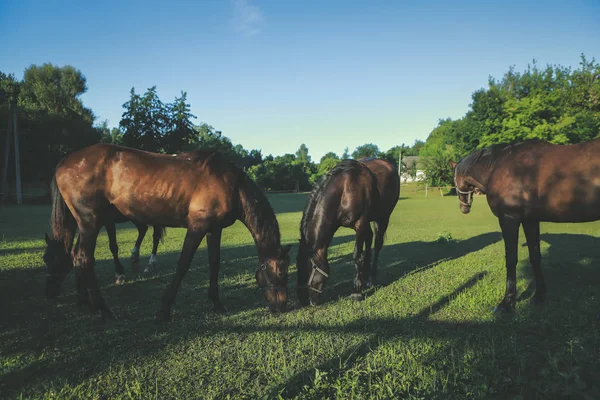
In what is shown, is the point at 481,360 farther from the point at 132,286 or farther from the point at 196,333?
the point at 132,286

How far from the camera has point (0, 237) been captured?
11766mm

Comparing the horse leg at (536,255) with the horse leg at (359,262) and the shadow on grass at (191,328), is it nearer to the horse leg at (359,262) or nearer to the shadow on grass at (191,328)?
the shadow on grass at (191,328)

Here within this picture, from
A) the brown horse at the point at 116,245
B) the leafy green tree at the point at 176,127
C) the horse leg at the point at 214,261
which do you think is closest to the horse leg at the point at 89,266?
the brown horse at the point at 116,245

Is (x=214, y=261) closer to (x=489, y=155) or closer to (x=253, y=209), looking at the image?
(x=253, y=209)

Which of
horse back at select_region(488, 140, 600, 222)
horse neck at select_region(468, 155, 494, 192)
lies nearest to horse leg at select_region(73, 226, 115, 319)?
horse back at select_region(488, 140, 600, 222)

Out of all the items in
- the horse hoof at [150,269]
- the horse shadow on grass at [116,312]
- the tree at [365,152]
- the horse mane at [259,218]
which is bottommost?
Result: the horse shadow on grass at [116,312]

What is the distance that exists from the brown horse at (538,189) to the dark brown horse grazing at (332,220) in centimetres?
202

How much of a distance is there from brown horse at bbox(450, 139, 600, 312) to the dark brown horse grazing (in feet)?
6.63

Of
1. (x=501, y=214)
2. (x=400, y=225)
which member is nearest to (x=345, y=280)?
(x=501, y=214)

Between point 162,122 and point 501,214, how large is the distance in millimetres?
22543

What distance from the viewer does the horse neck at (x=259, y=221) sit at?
4.94m

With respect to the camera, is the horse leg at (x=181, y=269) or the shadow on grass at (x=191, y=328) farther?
the horse leg at (x=181, y=269)

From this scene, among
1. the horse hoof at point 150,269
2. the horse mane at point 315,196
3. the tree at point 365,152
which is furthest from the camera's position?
the tree at point 365,152

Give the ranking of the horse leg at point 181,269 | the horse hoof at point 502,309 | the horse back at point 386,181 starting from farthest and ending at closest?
the horse back at point 386,181
the horse hoof at point 502,309
the horse leg at point 181,269
